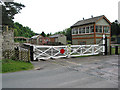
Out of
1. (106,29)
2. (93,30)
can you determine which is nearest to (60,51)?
(93,30)

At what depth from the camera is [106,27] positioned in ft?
71.8

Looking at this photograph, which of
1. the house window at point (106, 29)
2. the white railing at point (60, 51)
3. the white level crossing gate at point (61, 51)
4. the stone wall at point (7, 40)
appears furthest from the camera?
the house window at point (106, 29)

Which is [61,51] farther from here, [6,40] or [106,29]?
[106,29]

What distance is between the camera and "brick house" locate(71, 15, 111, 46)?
65.5 ft

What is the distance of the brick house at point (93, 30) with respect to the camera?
65.5 feet

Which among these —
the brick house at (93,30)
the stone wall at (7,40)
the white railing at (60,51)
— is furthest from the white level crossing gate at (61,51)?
the brick house at (93,30)

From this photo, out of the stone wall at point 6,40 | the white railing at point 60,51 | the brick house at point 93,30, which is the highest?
the brick house at point 93,30

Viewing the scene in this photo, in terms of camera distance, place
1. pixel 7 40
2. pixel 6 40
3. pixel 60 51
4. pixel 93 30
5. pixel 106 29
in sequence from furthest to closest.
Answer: pixel 106 29
pixel 93 30
pixel 60 51
pixel 7 40
pixel 6 40

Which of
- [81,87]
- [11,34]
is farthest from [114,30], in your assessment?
[81,87]

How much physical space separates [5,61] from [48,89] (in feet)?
20.3

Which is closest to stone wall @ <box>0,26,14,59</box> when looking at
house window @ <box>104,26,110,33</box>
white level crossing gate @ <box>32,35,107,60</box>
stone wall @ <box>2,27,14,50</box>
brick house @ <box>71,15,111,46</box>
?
stone wall @ <box>2,27,14,50</box>

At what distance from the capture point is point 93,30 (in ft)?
65.4

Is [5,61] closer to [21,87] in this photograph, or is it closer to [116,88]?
[21,87]

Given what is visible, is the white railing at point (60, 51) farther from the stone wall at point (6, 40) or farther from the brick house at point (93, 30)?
the brick house at point (93, 30)
